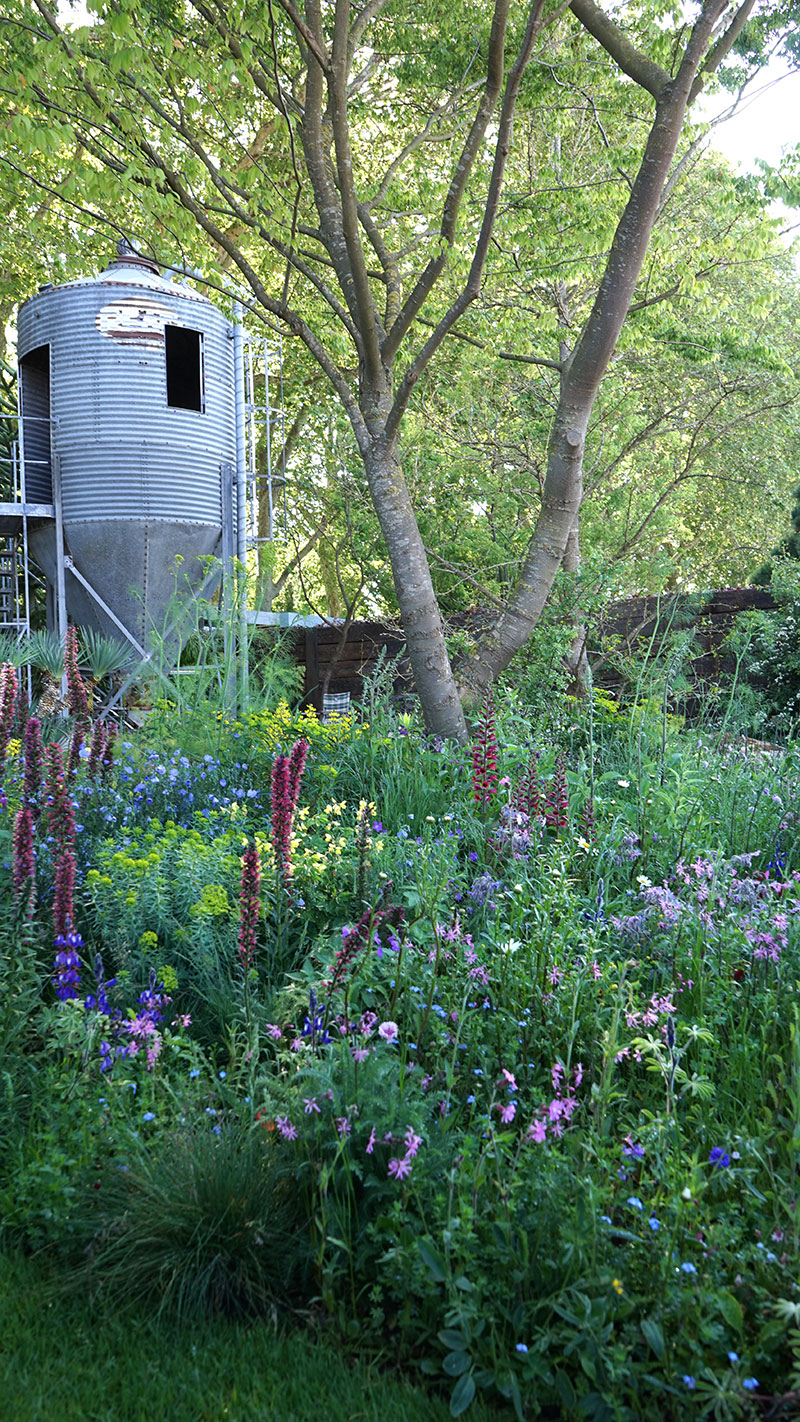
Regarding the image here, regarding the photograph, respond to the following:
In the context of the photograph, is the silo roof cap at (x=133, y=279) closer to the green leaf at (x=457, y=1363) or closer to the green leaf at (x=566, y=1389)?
the green leaf at (x=457, y=1363)

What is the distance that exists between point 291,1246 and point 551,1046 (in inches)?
36.2

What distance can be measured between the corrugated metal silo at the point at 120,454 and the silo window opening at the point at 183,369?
79cm

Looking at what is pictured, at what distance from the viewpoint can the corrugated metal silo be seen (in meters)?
11.5

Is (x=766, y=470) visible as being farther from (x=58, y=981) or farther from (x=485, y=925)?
(x=58, y=981)

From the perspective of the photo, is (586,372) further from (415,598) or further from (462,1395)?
(462,1395)

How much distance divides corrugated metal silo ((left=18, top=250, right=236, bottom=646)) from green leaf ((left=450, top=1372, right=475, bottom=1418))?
1008 centimetres

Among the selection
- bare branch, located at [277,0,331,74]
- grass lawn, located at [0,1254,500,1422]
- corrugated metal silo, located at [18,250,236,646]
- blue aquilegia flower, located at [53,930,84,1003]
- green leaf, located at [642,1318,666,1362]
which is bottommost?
grass lawn, located at [0,1254,500,1422]

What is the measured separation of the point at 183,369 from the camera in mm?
13438

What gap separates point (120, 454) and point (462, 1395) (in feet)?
35.6

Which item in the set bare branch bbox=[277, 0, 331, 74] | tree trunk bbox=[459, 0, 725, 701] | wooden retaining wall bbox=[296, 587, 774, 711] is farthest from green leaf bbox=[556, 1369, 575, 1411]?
wooden retaining wall bbox=[296, 587, 774, 711]

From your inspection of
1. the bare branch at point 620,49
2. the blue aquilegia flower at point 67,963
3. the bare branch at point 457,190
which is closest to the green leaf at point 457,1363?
the blue aquilegia flower at point 67,963

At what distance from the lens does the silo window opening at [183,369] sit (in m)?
12.9

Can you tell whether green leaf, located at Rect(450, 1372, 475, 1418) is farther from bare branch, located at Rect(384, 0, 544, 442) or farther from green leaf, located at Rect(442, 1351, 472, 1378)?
bare branch, located at Rect(384, 0, 544, 442)

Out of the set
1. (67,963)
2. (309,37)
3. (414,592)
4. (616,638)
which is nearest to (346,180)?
(309,37)
